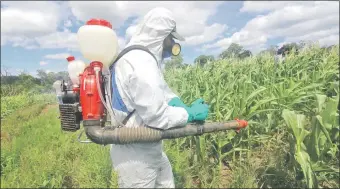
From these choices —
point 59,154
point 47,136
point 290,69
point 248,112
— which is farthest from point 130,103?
point 290,69

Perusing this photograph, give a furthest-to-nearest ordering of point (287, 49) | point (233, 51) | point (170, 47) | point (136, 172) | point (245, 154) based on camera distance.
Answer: point (233, 51) < point (287, 49) < point (245, 154) < point (170, 47) < point (136, 172)

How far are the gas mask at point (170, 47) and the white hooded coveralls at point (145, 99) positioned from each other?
10cm

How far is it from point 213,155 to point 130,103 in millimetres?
1809

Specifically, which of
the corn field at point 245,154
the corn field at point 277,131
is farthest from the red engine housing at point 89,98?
the corn field at point 277,131

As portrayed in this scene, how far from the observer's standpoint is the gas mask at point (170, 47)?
1.96 m

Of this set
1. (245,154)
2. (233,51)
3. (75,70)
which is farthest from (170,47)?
(233,51)

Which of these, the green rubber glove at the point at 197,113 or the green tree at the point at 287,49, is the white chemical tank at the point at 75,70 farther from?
the green tree at the point at 287,49

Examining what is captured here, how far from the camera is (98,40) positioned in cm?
175

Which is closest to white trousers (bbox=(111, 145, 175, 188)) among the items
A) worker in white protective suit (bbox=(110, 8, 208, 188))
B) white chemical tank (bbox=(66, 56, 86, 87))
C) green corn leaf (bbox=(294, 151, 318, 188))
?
worker in white protective suit (bbox=(110, 8, 208, 188))

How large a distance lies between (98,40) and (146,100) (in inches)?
19.0

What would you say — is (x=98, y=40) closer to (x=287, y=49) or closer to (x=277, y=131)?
(x=277, y=131)

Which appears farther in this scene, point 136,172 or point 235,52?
point 235,52

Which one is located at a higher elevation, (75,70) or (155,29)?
(155,29)

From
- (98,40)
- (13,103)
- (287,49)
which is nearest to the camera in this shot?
(98,40)
